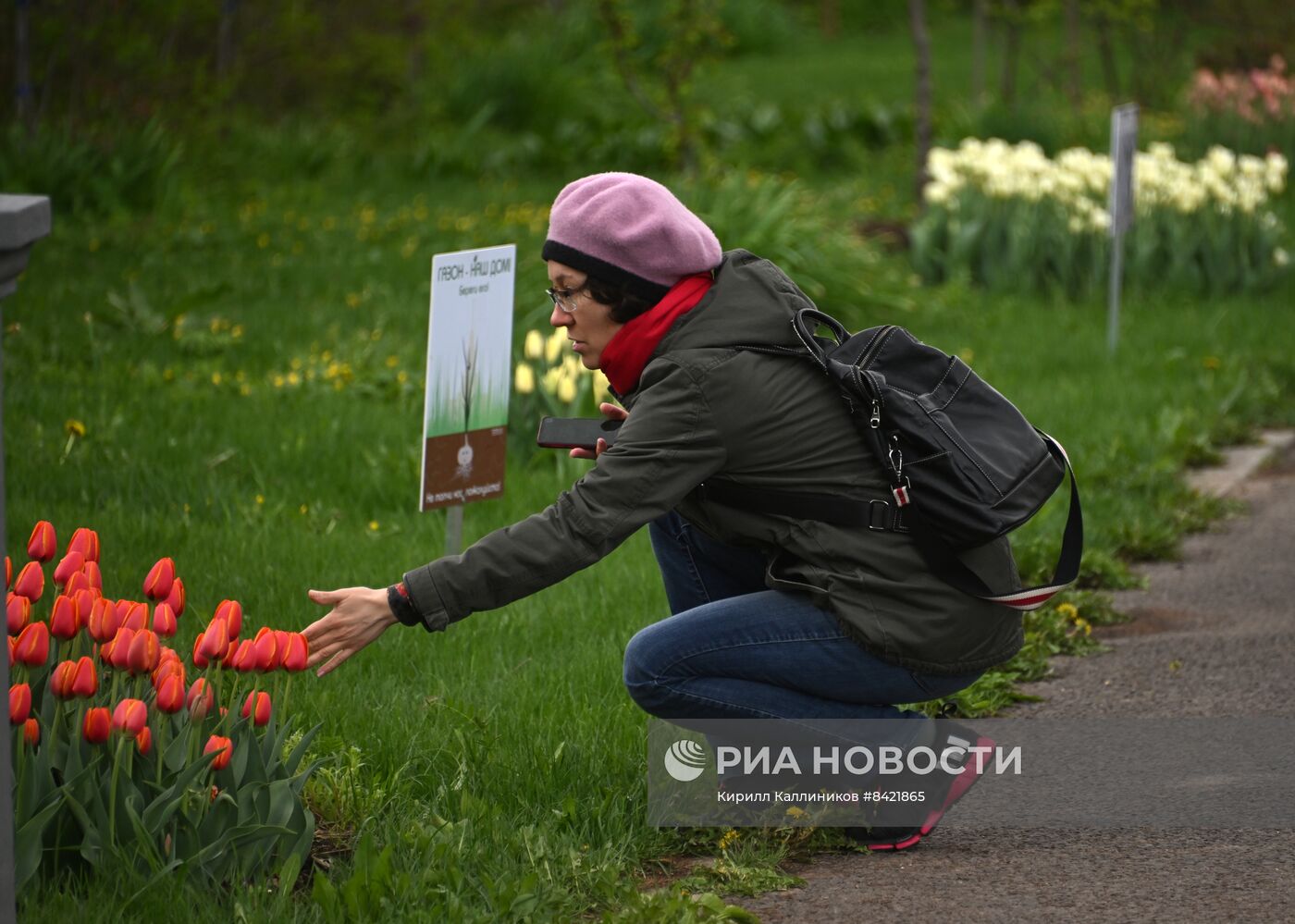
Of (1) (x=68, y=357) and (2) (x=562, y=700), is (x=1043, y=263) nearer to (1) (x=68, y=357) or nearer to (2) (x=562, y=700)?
(1) (x=68, y=357)

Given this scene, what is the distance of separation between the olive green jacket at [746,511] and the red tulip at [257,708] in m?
0.31

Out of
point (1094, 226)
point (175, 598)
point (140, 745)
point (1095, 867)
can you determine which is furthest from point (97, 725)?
point (1094, 226)

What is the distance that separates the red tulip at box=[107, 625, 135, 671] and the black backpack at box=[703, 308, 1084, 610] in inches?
43.5

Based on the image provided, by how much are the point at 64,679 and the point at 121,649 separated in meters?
0.11

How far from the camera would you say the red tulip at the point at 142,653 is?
107 inches

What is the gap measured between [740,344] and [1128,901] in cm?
125

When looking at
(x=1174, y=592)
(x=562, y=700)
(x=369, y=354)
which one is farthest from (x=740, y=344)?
(x=369, y=354)

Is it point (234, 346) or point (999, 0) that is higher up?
point (999, 0)

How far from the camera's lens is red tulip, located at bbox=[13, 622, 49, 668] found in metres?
2.74

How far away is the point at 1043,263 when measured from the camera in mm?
9875

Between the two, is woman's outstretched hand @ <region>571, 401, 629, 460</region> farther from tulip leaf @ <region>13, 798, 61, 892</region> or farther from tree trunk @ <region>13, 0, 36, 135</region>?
tree trunk @ <region>13, 0, 36, 135</region>

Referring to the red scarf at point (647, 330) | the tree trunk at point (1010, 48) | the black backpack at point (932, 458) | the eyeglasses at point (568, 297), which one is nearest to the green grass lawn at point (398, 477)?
the black backpack at point (932, 458)

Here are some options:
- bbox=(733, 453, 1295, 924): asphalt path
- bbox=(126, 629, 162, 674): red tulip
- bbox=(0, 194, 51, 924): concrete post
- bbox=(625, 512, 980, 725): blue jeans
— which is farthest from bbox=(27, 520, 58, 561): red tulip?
bbox=(733, 453, 1295, 924): asphalt path

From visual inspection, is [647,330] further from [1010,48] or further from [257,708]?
[1010,48]
